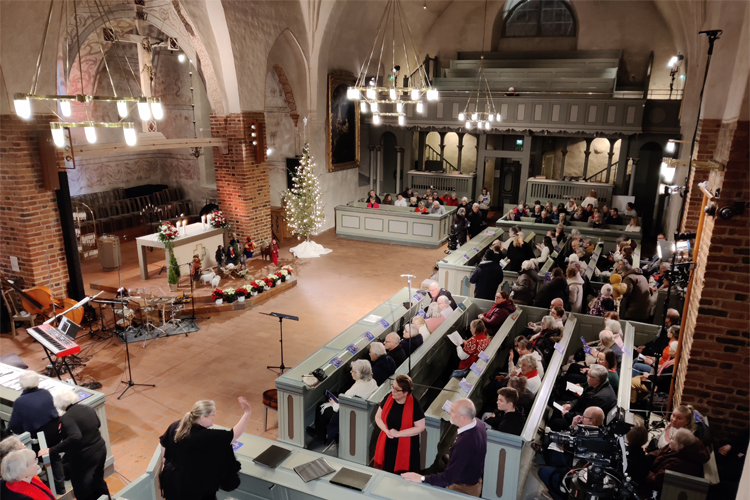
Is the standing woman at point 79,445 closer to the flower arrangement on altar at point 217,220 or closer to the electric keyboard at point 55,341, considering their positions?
the electric keyboard at point 55,341

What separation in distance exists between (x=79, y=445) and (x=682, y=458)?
16.6 feet

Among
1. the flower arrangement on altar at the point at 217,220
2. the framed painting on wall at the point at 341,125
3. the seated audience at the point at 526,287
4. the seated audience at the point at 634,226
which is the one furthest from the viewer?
the framed painting on wall at the point at 341,125

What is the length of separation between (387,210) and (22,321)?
957 cm

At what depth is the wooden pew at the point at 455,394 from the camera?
514 cm

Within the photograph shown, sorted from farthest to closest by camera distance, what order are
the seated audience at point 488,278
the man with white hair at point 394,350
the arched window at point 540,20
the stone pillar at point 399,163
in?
the arched window at point 540,20 < the stone pillar at point 399,163 < the seated audience at point 488,278 < the man with white hair at point 394,350

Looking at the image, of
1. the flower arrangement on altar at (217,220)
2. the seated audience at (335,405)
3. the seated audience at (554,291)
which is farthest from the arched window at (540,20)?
the seated audience at (335,405)

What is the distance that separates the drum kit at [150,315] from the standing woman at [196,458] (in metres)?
Result: 5.60

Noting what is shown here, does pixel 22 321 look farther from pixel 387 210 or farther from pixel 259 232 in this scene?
pixel 387 210

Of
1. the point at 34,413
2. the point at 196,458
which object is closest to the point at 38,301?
the point at 34,413

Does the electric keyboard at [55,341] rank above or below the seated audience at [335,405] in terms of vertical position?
above

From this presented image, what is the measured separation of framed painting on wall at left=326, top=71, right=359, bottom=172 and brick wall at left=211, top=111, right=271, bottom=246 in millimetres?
4005

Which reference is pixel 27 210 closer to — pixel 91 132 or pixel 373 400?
pixel 91 132

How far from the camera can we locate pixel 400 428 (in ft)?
14.9

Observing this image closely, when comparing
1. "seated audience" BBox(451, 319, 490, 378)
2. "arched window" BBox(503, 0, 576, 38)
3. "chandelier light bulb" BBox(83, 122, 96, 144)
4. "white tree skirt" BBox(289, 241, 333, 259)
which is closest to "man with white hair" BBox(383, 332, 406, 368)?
"seated audience" BBox(451, 319, 490, 378)
